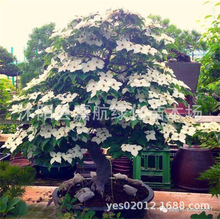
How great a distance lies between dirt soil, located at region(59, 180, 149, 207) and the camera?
1.41m

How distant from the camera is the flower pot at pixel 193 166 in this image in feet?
7.52

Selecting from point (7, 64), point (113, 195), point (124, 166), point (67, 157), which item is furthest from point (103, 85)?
point (7, 64)

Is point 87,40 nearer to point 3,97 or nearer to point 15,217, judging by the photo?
point 15,217

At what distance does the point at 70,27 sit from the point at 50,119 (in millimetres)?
473

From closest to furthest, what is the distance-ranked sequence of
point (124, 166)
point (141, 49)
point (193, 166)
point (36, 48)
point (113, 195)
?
point (141, 49) < point (113, 195) < point (193, 166) < point (124, 166) < point (36, 48)

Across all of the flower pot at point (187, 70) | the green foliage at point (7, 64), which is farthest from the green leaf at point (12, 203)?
the green foliage at point (7, 64)

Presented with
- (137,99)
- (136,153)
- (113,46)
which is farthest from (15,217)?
(113,46)

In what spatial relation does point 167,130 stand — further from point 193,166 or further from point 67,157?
point 193,166

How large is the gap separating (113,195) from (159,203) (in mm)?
306

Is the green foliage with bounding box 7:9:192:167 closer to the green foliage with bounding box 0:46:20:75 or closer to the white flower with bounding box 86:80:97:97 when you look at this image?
the white flower with bounding box 86:80:97:97

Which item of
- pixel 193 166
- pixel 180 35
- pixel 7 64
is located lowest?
pixel 193 166

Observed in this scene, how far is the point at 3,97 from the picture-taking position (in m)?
2.42

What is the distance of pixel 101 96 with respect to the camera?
1260mm

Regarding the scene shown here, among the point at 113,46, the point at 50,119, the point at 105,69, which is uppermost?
the point at 113,46
